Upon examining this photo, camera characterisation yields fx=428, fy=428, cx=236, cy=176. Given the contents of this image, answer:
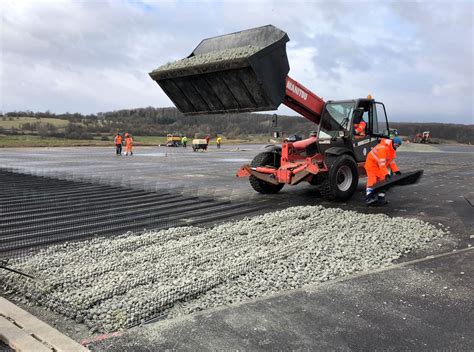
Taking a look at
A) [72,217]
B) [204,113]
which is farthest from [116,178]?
[72,217]

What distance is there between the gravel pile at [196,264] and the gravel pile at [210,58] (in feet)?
9.76

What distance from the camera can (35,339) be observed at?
3.01 meters

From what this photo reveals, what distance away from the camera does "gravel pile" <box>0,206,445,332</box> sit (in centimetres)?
367

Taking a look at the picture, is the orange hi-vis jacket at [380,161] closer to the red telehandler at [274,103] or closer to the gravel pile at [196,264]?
the red telehandler at [274,103]

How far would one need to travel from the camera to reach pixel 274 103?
779cm

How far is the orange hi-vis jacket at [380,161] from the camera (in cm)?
817

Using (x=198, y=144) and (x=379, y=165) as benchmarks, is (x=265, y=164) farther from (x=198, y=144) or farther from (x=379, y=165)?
(x=198, y=144)

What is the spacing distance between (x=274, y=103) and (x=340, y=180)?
2.54m

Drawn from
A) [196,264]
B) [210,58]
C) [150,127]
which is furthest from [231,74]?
→ [150,127]

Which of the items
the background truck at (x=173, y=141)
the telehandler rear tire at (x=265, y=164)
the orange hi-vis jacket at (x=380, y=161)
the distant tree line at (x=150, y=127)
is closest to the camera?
the orange hi-vis jacket at (x=380, y=161)

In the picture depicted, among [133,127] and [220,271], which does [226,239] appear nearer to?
[220,271]

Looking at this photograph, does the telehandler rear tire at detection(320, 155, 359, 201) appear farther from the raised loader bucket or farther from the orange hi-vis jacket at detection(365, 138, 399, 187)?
the raised loader bucket

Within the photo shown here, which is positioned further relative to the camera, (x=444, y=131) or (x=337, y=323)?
(x=444, y=131)

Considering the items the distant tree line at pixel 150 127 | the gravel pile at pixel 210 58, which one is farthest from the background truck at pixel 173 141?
the gravel pile at pixel 210 58
